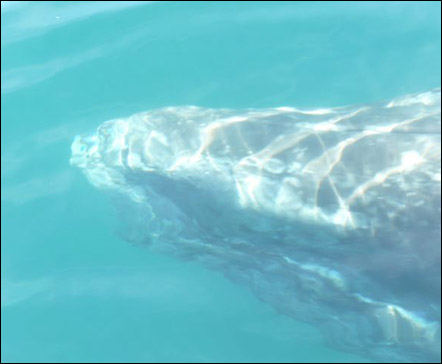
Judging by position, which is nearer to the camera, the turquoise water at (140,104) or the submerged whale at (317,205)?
the submerged whale at (317,205)

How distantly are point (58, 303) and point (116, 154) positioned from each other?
237 cm

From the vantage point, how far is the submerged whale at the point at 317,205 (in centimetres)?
595

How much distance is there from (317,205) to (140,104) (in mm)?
5244

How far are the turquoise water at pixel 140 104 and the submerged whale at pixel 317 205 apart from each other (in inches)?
35.9

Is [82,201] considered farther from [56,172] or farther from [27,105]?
[27,105]

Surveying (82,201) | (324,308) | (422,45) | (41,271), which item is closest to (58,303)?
(41,271)

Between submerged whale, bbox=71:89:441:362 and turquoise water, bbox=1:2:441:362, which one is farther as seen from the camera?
turquoise water, bbox=1:2:441:362

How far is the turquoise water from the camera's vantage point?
8.09 m

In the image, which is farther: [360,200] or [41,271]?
[41,271]

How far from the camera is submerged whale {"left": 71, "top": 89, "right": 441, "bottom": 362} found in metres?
5.95

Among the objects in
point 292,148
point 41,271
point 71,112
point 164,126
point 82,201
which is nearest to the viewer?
point 292,148

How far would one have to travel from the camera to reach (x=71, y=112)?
1065cm

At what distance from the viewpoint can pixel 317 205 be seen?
6.11m

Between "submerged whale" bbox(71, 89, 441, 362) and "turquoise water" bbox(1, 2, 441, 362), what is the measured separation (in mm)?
913
